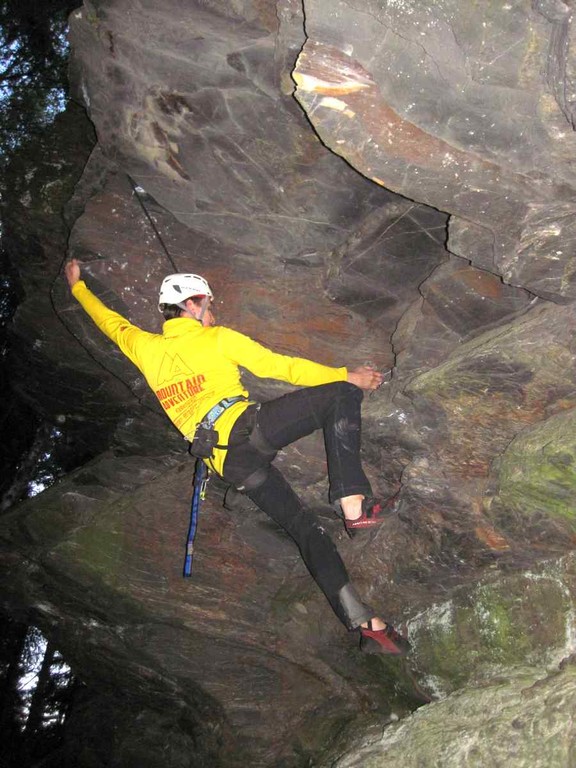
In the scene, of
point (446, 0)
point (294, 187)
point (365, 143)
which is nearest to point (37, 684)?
point (294, 187)

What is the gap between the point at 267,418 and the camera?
14.4ft

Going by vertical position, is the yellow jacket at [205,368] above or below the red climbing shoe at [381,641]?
above

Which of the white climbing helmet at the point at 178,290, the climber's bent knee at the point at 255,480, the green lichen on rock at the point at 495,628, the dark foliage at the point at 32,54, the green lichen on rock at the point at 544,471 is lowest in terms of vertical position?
the green lichen on rock at the point at 495,628

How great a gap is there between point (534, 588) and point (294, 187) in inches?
147

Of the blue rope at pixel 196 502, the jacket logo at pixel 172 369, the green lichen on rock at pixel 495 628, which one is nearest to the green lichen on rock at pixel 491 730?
the green lichen on rock at pixel 495 628

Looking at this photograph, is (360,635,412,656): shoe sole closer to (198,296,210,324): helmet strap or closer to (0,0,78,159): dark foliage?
(198,296,210,324): helmet strap

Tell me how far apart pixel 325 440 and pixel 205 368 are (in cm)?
102

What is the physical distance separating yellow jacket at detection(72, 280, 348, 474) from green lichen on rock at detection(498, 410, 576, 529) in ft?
4.44

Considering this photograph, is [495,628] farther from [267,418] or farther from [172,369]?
[172,369]

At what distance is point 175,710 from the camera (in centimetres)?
746

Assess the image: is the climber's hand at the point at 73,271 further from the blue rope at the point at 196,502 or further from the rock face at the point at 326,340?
the blue rope at the point at 196,502

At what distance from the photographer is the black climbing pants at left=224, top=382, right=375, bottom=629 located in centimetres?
430

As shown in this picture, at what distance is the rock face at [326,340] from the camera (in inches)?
140

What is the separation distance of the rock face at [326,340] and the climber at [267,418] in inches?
29.1
